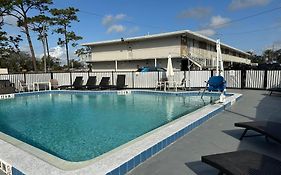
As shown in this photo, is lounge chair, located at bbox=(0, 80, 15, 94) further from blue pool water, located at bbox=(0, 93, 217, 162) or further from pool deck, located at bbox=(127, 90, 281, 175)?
pool deck, located at bbox=(127, 90, 281, 175)

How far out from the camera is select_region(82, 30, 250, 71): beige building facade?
23797 mm

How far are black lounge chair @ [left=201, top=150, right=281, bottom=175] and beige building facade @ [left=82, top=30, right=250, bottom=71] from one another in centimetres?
2063

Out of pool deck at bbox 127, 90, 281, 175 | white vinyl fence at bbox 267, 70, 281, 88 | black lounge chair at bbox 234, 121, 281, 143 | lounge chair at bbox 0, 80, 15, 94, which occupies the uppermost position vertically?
white vinyl fence at bbox 267, 70, 281, 88

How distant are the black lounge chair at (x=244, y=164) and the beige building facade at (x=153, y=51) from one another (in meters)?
20.6

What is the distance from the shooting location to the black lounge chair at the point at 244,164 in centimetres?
226

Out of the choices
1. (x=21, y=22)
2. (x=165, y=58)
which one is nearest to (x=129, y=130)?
(x=165, y=58)

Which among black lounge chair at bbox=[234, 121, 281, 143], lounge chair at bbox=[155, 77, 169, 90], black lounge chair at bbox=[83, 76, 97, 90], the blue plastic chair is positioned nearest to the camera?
black lounge chair at bbox=[234, 121, 281, 143]

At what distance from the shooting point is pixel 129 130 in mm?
5891

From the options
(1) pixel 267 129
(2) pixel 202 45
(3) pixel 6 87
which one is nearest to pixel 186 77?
(1) pixel 267 129

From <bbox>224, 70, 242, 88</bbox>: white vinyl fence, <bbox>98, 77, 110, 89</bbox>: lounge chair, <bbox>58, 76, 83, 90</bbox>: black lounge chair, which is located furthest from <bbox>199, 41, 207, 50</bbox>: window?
<bbox>58, 76, 83, 90</bbox>: black lounge chair

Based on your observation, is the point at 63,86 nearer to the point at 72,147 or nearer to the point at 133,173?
the point at 72,147

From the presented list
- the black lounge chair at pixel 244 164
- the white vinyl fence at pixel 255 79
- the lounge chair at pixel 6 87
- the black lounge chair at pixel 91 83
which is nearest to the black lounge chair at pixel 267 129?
the black lounge chair at pixel 244 164

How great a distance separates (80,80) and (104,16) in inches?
593

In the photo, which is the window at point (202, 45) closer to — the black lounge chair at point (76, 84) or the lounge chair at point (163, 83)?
the lounge chair at point (163, 83)
